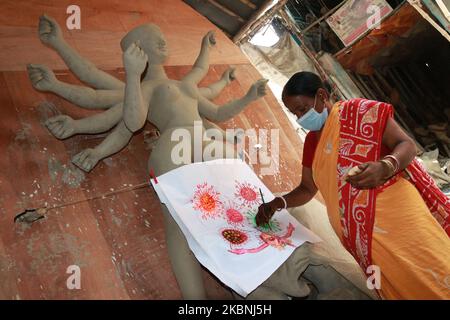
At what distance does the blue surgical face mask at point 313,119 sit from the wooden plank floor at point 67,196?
2.51 ft

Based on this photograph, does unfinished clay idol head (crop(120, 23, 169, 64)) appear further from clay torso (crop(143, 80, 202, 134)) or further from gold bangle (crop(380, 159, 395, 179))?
gold bangle (crop(380, 159, 395, 179))

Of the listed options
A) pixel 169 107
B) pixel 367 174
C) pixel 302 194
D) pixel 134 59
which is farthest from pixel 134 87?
pixel 367 174

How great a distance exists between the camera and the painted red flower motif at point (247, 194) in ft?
6.82

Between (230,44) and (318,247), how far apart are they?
6.95ft

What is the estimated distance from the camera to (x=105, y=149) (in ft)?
6.93

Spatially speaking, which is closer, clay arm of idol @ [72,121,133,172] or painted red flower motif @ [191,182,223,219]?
painted red flower motif @ [191,182,223,219]

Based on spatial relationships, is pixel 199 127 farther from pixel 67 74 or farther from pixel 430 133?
pixel 430 133

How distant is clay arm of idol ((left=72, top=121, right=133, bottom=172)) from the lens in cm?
204

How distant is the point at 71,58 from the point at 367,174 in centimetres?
153

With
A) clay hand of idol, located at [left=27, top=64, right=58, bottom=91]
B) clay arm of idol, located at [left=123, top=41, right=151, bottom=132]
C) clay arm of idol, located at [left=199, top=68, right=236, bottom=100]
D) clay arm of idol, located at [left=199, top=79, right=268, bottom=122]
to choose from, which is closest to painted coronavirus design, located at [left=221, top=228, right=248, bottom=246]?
clay arm of idol, located at [left=123, top=41, right=151, bottom=132]

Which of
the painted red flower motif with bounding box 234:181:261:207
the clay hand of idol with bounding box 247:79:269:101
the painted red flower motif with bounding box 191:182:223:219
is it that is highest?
the clay hand of idol with bounding box 247:79:269:101

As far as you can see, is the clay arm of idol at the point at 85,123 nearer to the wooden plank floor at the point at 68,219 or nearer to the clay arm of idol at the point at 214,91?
the wooden plank floor at the point at 68,219

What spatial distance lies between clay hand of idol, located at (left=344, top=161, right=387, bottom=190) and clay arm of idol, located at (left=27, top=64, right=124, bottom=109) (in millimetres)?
1298

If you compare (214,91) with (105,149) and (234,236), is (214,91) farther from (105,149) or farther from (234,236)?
(234,236)
